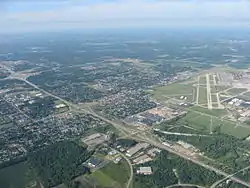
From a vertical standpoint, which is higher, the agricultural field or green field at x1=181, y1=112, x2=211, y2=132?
green field at x1=181, y1=112, x2=211, y2=132

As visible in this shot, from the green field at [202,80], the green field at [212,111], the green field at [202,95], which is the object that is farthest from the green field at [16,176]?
the green field at [202,80]

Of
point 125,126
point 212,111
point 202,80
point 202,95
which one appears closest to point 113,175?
point 125,126

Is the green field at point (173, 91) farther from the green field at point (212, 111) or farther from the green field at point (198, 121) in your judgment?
the green field at point (198, 121)

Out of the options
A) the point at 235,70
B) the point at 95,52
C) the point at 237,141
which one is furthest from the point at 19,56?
the point at 237,141

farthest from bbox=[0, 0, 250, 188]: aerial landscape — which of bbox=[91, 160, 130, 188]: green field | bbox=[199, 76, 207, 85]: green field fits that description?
bbox=[199, 76, 207, 85]: green field

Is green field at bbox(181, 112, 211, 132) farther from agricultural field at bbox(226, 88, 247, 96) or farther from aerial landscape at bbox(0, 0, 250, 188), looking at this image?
agricultural field at bbox(226, 88, 247, 96)

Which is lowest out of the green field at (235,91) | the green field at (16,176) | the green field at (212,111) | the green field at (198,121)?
the green field at (16,176)
